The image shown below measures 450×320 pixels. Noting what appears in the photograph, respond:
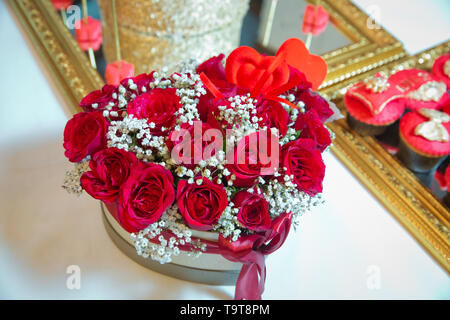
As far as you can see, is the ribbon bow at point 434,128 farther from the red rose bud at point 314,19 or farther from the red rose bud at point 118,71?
the red rose bud at point 118,71

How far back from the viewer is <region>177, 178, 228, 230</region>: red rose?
655 millimetres

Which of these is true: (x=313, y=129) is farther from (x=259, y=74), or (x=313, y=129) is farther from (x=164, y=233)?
(x=164, y=233)

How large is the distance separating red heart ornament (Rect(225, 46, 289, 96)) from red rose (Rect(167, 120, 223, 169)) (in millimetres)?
145

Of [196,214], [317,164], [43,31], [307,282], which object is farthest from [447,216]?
[43,31]

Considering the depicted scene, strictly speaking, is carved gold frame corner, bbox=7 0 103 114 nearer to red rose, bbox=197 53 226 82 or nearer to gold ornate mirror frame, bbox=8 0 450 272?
gold ornate mirror frame, bbox=8 0 450 272

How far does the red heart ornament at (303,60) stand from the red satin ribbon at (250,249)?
0.33 m

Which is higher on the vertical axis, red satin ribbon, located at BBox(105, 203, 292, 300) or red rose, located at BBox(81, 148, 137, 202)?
red rose, located at BBox(81, 148, 137, 202)

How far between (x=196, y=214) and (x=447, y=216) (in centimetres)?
63

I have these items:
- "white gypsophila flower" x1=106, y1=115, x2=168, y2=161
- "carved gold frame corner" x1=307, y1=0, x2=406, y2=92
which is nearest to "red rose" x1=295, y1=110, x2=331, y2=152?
"white gypsophila flower" x1=106, y1=115, x2=168, y2=161

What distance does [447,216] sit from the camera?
1.01 meters

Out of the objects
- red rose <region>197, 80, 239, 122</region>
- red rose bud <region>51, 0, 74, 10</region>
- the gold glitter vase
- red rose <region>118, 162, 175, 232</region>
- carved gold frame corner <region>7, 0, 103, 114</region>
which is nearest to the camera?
red rose <region>118, 162, 175, 232</region>

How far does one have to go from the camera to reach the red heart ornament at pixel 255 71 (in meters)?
0.80

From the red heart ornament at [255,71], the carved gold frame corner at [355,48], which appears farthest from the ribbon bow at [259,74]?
the carved gold frame corner at [355,48]
